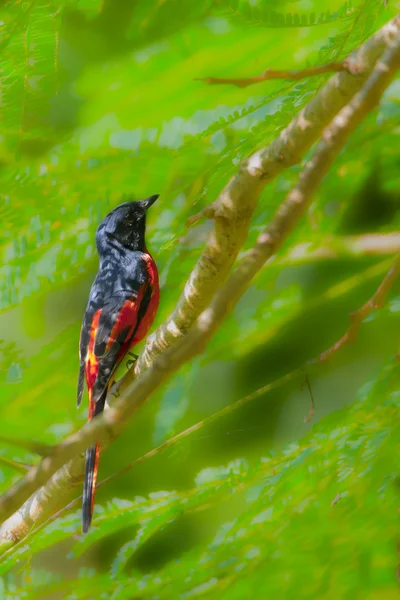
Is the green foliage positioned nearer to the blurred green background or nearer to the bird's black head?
the blurred green background

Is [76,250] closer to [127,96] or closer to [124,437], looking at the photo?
[127,96]

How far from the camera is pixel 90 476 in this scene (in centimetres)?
147

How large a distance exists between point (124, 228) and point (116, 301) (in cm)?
19

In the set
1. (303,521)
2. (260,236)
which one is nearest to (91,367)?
(303,521)

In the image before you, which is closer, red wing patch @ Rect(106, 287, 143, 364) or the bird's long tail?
the bird's long tail

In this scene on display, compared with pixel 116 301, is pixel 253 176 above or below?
above

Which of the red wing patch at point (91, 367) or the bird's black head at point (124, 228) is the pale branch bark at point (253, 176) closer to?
the red wing patch at point (91, 367)

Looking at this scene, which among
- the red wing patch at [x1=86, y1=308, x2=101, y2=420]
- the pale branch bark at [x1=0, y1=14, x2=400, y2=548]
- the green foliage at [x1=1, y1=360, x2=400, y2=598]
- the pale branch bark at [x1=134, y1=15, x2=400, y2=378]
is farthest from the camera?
the red wing patch at [x1=86, y1=308, x2=101, y2=420]

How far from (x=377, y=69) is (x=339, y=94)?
0.34ft

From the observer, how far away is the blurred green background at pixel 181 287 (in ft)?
4.87

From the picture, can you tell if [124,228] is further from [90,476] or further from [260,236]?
[260,236]

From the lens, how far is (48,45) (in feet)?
5.22

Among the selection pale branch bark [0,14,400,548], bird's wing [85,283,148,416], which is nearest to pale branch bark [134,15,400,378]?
pale branch bark [0,14,400,548]

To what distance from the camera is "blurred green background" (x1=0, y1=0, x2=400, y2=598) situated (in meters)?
1.49
